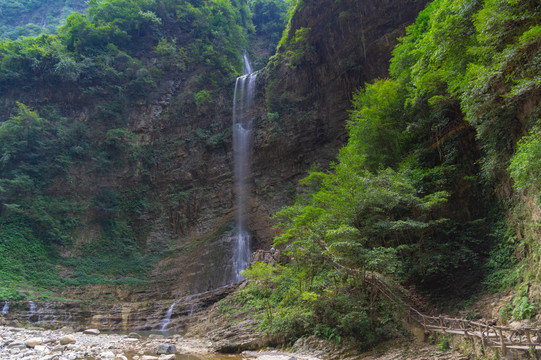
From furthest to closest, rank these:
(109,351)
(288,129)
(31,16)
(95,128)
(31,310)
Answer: (31,16) → (95,128) → (288,129) → (31,310) → (109,351)

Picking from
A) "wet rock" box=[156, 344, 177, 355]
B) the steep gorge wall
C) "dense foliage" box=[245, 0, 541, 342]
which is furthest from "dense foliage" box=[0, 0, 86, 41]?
"dense foliage" box=[245, 0, 541, 342]

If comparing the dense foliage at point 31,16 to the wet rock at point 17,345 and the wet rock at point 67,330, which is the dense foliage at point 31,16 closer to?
the wet rock at point 67,330

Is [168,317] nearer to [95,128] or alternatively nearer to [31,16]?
[95,128]

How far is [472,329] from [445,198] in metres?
3.93

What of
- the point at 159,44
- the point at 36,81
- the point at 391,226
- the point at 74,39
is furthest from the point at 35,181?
the point at 391,226

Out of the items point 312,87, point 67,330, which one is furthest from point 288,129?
point 67,330

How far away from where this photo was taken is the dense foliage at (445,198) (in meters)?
7.93

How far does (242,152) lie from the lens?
30.2 m

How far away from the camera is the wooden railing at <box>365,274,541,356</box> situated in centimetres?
566

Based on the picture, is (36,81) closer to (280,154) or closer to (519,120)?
(280,154)

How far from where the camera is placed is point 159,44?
108ft

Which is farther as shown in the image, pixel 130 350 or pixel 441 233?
pixel 130 350

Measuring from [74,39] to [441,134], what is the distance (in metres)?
33.9

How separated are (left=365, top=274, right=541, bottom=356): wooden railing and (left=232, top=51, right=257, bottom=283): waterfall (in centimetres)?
1567
